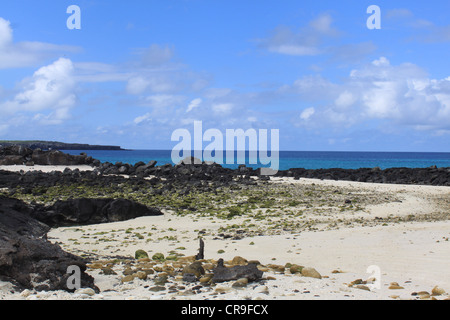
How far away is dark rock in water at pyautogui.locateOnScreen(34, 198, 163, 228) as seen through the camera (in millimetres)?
17188

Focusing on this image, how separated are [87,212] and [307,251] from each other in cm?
958

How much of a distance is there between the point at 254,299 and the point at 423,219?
42.1 feet

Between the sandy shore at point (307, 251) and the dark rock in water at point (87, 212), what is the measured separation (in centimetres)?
70

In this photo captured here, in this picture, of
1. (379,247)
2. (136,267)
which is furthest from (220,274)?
(379,247)

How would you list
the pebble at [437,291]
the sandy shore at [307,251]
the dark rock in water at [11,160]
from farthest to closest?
the dark rock in water at [11,160], the pebble at [437,291], the sandy shore at [307,251]

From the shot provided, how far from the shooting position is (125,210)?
18.4 m

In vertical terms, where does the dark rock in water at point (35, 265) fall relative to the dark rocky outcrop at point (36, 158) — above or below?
below

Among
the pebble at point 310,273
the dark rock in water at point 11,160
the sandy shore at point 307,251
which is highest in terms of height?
the dark rock in water at point 11,160

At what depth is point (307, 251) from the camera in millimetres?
11812

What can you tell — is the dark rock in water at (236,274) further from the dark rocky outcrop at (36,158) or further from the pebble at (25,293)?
the dark rocky outcrop at (36,158)

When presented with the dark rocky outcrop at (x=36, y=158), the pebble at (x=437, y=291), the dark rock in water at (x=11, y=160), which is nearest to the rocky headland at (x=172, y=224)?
the pebble at (x=437, y=291)

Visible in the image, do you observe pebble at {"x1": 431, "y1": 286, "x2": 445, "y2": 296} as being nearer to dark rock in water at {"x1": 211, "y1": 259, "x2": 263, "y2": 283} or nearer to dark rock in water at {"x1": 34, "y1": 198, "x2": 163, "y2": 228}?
dark rock in water at {"x1": 211, "y1": 259, "x2": 263, "y2": 283}

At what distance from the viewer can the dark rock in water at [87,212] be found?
17188 millimetres
